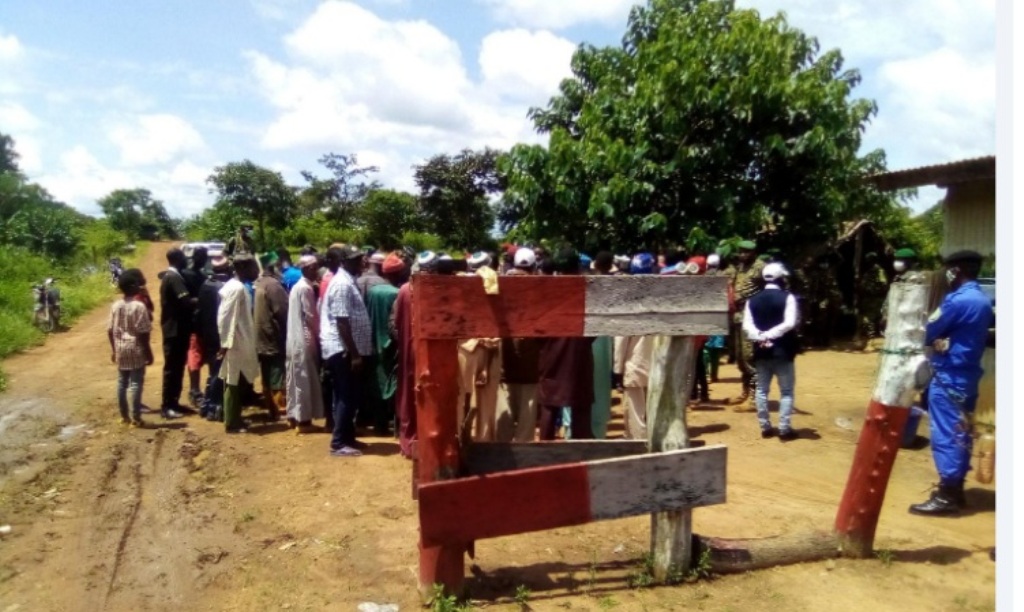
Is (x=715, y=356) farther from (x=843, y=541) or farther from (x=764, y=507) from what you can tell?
(x=843, y=541)

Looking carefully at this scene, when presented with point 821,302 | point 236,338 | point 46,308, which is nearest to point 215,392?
point 236,338

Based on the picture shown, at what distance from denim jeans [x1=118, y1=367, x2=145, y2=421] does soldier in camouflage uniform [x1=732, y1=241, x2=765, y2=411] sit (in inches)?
246

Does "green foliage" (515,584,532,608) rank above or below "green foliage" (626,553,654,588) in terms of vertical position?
below

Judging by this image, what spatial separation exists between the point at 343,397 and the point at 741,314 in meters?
5.05

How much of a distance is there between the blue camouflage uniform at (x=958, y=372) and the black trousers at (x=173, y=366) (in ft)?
23.2

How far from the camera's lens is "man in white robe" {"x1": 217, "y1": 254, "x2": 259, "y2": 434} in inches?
305

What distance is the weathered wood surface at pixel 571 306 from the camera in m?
3.77

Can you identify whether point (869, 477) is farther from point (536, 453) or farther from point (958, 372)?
point (536, 453)

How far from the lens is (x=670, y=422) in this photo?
4078 mm

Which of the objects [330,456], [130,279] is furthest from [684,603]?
[130,279]

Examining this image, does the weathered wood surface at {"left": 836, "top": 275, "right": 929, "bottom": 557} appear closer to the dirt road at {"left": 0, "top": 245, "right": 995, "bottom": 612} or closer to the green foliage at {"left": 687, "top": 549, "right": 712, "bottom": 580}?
the dirt road at {"left": 0, "top": 245, "right": 995, "bottom": 612}

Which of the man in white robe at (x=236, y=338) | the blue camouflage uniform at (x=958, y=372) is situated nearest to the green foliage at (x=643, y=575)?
the blue camouflage uniform at (x=958, y=372)

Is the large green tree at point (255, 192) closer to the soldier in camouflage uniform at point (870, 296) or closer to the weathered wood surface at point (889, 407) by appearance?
the soldier in camouflage uniform at point (870, 296)

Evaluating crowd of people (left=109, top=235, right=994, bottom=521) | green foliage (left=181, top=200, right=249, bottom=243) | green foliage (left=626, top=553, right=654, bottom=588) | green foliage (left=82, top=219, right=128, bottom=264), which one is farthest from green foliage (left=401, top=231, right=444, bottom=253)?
green foliage (left=626, top=553, right=654, bottom=588)
